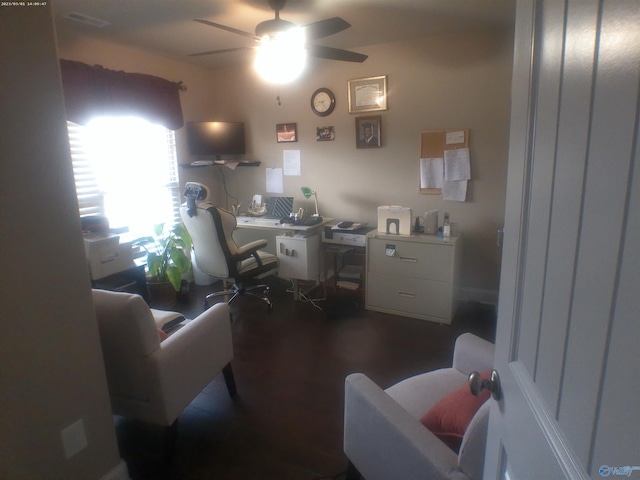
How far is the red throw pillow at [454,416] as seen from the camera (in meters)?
1.16

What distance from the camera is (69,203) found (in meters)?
1.28

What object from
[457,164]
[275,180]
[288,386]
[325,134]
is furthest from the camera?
[275,180]

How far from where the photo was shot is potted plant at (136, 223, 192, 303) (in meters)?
3.26

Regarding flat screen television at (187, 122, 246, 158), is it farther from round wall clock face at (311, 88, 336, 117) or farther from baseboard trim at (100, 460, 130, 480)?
baseboard trim at (100, 460, 130, 480)

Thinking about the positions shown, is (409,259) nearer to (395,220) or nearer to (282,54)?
(395,220)

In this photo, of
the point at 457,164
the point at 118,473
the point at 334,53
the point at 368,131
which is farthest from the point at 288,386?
the point at 368,131

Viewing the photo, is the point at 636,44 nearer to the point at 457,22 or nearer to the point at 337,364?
the point at 337,364

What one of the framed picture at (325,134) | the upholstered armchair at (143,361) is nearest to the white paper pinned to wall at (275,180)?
the framed picture at (325,134)

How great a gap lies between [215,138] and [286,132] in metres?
0.77

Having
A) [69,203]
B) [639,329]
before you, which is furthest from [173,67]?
[639,329]

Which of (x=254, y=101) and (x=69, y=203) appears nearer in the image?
(x=69, y=203)

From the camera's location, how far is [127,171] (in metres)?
3.40

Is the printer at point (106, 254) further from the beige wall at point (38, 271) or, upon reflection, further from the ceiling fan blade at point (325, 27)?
the ceiling fan blade at point (325, 27)

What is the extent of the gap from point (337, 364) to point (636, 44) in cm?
233
